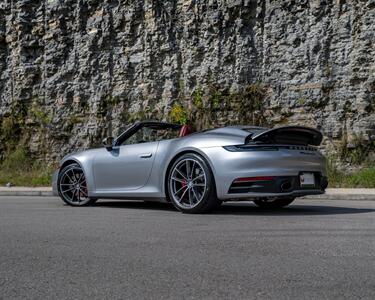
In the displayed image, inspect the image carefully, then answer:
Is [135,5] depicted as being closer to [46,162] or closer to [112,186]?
[46,162]

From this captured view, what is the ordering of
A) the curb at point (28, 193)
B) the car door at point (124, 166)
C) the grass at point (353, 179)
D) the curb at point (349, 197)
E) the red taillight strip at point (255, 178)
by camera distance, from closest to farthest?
the red taillight strip at point (255, 178) < the car door at point (124, 166) < the curb at point (349, 197) < the curb at point (28, 193) < the grass at point (353, 179)

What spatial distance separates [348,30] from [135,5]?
7194 mm

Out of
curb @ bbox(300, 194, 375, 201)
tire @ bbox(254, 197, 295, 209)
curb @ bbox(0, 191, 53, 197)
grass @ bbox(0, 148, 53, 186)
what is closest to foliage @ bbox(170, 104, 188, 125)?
grass @ bbox(0, 148, 53, 186)

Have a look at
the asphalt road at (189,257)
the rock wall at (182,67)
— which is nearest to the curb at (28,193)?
the rock wall at (182,67)

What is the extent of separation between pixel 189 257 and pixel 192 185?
10.1 feet

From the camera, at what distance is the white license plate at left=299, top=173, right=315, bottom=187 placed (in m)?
7.53

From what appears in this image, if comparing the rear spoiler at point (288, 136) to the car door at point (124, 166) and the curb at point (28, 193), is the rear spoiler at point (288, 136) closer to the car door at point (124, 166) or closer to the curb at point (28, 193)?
the car door at point (124, 166)

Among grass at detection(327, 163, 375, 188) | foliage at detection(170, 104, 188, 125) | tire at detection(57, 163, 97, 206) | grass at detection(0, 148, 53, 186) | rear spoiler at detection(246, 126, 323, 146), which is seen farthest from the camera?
foliage at detection(170, 104, 188, 125)

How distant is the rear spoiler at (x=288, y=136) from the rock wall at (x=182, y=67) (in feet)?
28.5

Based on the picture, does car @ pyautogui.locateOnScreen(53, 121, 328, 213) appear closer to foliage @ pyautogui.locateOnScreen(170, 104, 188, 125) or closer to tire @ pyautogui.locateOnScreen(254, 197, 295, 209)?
tire @ pyautogui.locateOnScreen(254, 197, 295, 209)

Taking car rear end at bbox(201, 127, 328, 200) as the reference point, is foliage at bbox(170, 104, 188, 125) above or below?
above

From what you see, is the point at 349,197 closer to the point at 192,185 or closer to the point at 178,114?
the point at 192,185

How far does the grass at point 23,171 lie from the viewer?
1793cm

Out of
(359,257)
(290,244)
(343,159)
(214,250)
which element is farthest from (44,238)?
(343,159)
